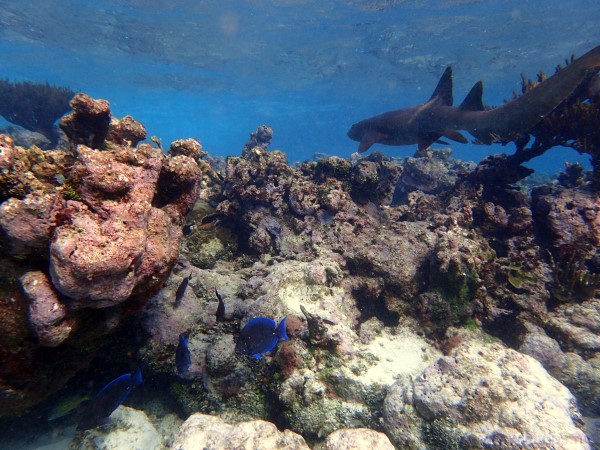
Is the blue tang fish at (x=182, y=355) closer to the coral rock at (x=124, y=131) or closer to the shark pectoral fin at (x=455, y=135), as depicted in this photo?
the coral rock at (x=124, y=131)

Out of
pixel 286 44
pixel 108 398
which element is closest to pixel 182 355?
pixel 108 398

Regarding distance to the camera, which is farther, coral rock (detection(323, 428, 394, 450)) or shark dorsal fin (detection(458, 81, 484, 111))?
shark dorsal fin (detection(458, 81, 484, 111))

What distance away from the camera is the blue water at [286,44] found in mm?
22297

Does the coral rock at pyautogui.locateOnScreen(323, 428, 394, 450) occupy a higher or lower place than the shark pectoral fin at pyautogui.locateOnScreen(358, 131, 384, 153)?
lower

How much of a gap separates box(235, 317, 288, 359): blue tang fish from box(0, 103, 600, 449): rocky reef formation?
1.94ft

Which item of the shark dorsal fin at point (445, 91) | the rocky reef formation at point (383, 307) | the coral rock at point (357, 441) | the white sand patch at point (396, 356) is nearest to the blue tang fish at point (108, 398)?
the rocky reef formation at point (383, 307)

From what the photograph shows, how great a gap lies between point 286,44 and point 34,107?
69.4 feet

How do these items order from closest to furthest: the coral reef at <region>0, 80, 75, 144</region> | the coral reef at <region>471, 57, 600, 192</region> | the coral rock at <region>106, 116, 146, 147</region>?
the coral rock at <region>106, 116, 146, 147</region> < the coral reef at <region>471, 57, 600, 192</region> < the coral reef at <region>0, 80, 75, 144</region>

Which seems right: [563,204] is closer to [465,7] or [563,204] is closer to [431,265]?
[431,265]

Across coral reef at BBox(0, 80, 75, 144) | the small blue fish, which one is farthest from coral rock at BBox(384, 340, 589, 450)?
coral reef at BBox(0, 80, 75, 144)

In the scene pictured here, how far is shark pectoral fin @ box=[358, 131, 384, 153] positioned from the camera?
9.05m

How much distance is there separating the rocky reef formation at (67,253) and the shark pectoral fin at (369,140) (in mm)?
6941

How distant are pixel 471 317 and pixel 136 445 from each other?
4399 mm

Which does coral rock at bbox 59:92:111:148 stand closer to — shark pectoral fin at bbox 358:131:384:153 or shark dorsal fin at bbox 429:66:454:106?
shark pectoral fin at bbox 358:131:384:153
